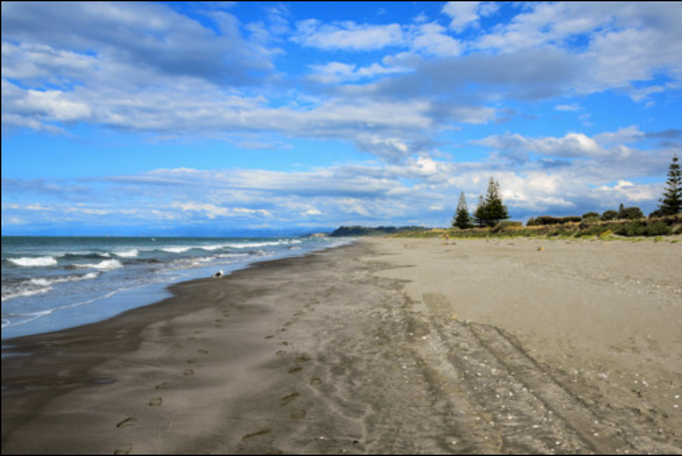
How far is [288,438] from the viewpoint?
→ 153 inches

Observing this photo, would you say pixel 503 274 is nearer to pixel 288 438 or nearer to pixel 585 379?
pixel 585 379

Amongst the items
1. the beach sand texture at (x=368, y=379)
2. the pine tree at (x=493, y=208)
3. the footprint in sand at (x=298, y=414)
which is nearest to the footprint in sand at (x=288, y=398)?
A: the beach sand texture at (x=368, y=379)

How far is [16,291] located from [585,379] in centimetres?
1683

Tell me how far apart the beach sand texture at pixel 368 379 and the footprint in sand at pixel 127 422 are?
1.3 inches

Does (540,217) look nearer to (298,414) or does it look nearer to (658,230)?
(658,230)

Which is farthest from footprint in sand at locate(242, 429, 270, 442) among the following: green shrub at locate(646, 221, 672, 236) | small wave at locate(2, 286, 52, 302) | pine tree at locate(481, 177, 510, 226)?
pine tree at locate(481, 177, 510, 226)

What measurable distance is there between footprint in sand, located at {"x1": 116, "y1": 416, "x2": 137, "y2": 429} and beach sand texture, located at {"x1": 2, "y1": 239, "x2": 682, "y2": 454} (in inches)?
1.3

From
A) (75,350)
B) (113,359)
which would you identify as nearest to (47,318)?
(75,350)

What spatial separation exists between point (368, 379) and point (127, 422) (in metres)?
3.05

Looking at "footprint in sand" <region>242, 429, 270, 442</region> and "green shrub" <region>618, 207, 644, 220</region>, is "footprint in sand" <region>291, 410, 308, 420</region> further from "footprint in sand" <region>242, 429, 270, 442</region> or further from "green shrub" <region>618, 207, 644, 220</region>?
"green shrub" <region>618, 207, 644, 220</region>

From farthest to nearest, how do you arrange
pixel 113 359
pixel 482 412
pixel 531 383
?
pixel 113 359 → pixel 531 383 → pixel 482 412

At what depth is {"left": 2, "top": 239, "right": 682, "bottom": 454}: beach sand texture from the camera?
388 cm

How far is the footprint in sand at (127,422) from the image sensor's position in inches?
156

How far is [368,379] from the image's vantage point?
565 centimetres
